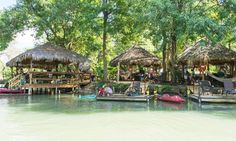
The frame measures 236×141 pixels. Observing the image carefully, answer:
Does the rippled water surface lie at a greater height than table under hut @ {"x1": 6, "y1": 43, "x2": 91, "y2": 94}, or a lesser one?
lesser

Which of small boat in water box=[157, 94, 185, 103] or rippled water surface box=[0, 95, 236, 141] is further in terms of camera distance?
small boat in water box=[157, 94, 185, 103]

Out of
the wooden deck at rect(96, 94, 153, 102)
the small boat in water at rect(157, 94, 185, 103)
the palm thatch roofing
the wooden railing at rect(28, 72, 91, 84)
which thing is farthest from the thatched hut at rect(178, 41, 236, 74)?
the wooden railing at rect(28, 72, 91, 84)

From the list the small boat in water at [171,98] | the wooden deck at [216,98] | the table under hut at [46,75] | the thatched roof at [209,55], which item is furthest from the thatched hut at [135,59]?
the wooden deck at [216,98]

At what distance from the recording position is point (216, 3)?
20.5m

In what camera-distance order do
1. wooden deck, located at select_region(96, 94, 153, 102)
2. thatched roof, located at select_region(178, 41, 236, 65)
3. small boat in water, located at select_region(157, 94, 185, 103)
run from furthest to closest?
thatched roof, located at select_region(178, 41, 236, 65) → wooden deck, located at select_region(96, 94, 153, 102) → small boat in water, located at select_region(157, 94, 185, 103)

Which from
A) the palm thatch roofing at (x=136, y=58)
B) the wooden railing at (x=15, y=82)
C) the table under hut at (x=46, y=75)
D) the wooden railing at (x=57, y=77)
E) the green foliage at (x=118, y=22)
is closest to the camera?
the green foliage at (x=118, y=22)

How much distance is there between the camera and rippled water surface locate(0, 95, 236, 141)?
9648 millimetres

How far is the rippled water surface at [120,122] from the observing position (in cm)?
965

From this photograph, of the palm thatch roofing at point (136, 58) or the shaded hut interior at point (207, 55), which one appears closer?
the shaded hut interior at point (207, 55)

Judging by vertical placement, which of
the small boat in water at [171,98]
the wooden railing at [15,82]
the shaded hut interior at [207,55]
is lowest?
the small boat in water at [171,98]

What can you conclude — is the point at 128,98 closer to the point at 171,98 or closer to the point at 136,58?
the point at 171,98

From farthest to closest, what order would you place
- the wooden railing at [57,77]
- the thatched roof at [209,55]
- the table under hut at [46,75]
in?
the wooden railing at [57,77] → the table under hut at [46,75] → the thatched roof at [209,55]

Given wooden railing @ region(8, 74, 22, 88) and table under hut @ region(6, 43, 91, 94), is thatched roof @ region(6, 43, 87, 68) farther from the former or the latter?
wooden railing @ region(8, 74, 22, 88)

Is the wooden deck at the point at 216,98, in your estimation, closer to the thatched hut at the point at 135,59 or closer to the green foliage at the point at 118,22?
the green foliage at the point at 118,22
